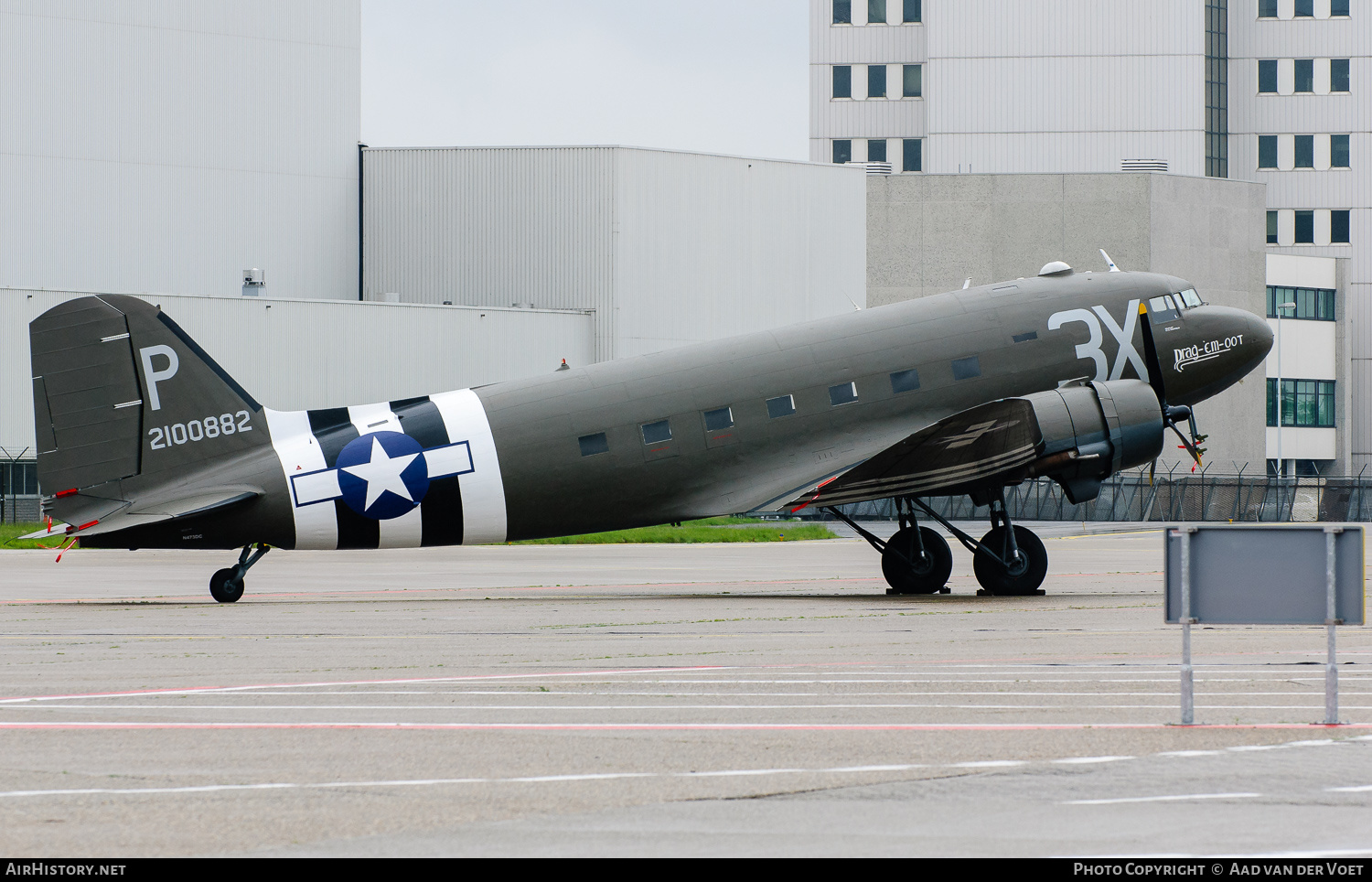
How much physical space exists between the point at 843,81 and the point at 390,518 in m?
101

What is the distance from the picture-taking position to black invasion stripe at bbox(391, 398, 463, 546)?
92.2 ft

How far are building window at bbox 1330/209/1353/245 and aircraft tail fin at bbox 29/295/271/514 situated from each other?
106758mm

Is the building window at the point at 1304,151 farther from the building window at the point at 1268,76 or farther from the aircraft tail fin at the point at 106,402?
the aircraft tail fin at the point at 106,402

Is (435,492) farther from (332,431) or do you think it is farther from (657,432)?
(657,432)

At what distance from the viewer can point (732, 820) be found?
9242 mm

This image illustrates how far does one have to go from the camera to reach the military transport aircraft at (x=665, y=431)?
89.7 feet

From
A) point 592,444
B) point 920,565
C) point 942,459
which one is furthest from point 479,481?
point 920,565

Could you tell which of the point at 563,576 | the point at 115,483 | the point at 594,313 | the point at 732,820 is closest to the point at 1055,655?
the point at 732,820

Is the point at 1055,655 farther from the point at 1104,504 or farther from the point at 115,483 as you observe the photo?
the point at 1104,504

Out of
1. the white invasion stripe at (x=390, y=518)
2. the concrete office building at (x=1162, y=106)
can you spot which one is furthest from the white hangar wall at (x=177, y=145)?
the concrete office building at (x=1162, y=106)

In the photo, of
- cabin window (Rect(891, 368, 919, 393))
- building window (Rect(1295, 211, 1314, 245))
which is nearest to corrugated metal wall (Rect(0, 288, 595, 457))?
cabin window (Rect(891, 368, 919, 393))

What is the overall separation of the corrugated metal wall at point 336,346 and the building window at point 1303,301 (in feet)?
173

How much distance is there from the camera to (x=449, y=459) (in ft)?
92.4
